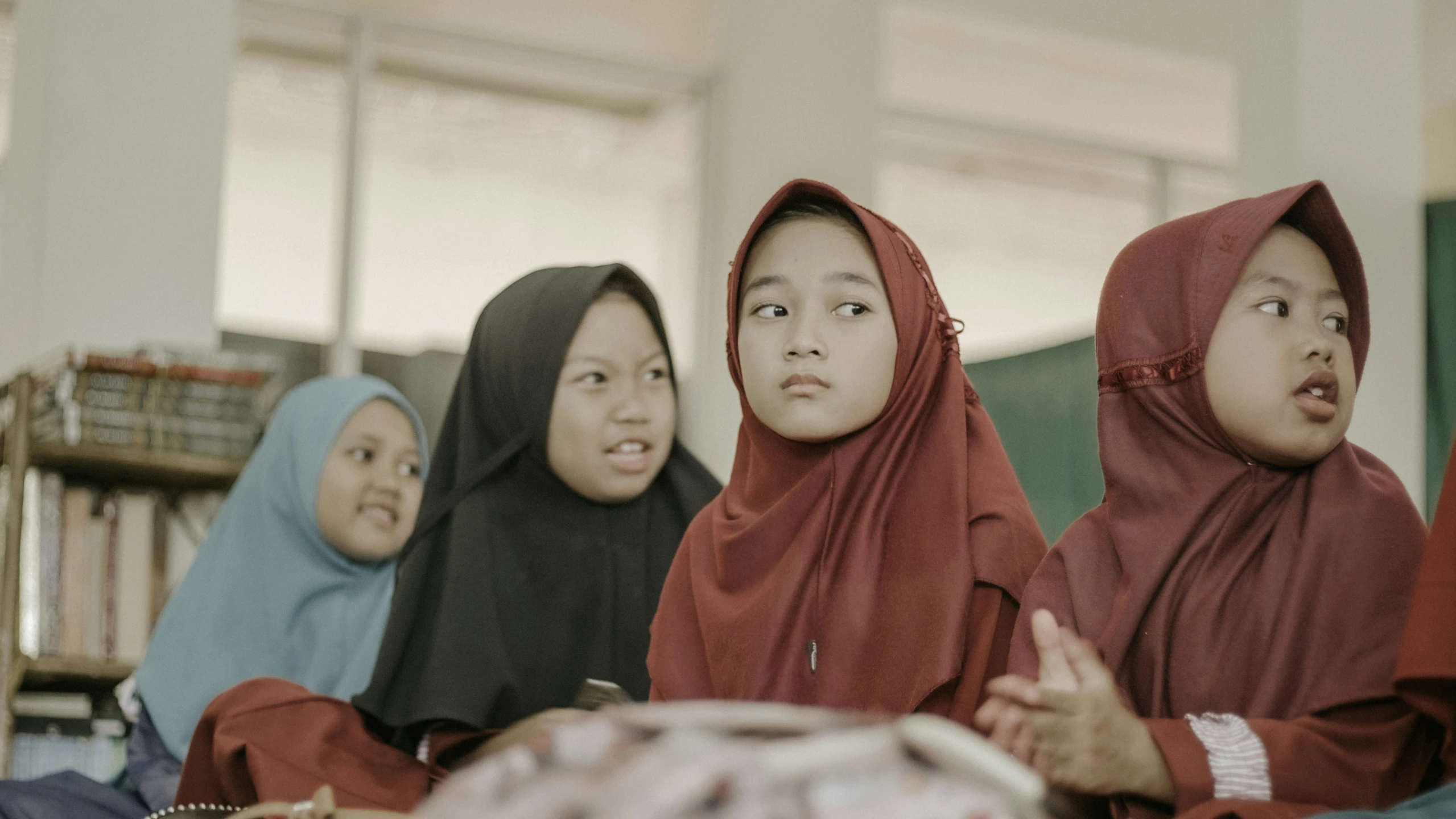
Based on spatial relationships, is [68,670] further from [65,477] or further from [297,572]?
[297,572]

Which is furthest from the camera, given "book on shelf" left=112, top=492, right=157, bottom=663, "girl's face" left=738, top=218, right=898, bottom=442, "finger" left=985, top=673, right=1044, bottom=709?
"book on shelf" left=112, top=492, right=157, bottom=663

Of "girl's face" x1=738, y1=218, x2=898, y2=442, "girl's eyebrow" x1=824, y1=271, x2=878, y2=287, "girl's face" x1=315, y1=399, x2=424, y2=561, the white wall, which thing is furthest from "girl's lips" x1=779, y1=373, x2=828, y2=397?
the white wall

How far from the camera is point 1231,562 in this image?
4.86 ft

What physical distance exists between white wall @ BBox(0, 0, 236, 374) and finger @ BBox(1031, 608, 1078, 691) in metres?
3.05

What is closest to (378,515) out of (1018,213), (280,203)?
(280,203)

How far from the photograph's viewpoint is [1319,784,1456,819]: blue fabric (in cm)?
113

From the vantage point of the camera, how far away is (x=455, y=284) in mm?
4949

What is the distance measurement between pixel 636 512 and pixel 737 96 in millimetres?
3075

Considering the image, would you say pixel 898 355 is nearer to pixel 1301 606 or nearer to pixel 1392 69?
pixel 1301 606

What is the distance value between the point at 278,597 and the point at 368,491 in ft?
0.81

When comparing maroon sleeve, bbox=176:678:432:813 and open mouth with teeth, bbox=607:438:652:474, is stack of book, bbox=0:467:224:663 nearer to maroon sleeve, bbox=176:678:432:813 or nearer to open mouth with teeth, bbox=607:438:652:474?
maroon sleeve, bbox=176:678:432:813

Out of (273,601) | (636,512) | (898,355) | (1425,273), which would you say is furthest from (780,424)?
(1425,273)

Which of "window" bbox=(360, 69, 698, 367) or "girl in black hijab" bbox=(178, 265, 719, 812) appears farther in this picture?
"window" bbox=(360, 69, 698, 367)

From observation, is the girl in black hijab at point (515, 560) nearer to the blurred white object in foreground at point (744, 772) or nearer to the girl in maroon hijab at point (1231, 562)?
the girl in maroon hijab at point (1231, 562)
